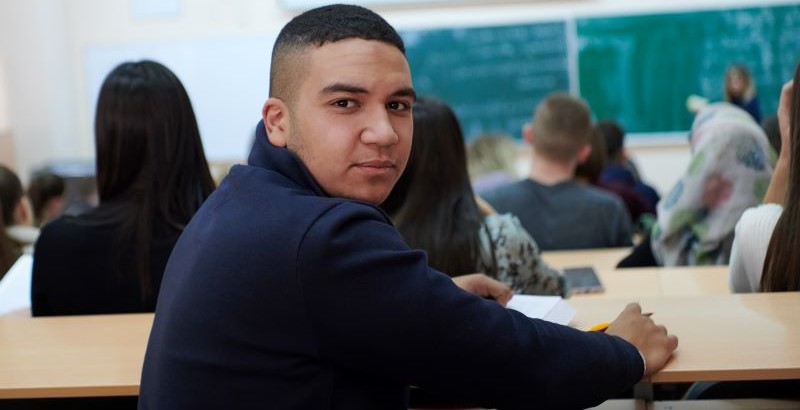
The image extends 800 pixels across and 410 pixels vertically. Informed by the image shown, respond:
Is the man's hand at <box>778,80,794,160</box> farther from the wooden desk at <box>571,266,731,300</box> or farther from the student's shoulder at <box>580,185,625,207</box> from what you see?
the student's shoulder at <box>580,185,625,207</box>

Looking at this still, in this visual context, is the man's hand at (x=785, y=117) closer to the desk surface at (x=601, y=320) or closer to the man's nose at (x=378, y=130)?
the desk surface at (x=601, y=320)

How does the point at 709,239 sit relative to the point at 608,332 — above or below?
below

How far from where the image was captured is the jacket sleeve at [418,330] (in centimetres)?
136

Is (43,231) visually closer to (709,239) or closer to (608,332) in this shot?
(608,332)

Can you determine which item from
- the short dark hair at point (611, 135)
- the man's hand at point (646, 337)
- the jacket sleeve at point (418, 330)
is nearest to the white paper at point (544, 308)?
the man's hand at point (646, 337)

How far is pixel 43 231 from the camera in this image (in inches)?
103

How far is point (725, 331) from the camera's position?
1870 millimetres

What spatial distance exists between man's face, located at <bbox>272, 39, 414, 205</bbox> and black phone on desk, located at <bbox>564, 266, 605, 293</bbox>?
64.0 inches

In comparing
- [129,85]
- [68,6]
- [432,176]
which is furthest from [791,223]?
[68,6]

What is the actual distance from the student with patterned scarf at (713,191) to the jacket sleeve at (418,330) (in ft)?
7.20

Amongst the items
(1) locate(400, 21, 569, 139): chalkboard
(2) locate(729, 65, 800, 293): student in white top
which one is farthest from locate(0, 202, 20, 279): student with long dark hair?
(1) locate(400, 21, 569, 139): chalkboard

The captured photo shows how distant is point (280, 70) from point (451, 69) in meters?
6.06

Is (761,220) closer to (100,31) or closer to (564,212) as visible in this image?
(564,212)

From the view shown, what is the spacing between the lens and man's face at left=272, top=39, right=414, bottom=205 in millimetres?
1518
